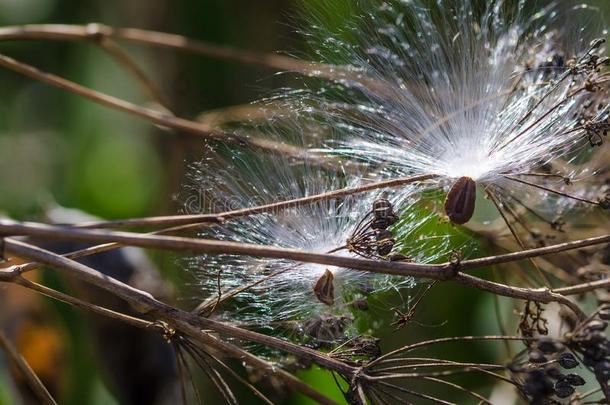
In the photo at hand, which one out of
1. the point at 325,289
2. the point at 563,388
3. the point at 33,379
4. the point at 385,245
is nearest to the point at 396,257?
the point at 385,245

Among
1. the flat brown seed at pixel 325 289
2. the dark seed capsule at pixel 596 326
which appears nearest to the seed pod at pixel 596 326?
the dark seed capsule at pixel 596 326

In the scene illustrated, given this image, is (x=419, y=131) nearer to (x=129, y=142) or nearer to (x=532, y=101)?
(x=532, y=101)

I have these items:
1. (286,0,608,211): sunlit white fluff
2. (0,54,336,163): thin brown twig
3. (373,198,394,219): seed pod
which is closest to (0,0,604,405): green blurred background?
(0,54,336,163): thin brown twig

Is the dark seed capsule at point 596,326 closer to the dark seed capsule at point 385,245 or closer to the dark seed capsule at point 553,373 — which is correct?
the dark seed capsule at point 553,373

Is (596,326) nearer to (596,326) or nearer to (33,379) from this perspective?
(596,326)

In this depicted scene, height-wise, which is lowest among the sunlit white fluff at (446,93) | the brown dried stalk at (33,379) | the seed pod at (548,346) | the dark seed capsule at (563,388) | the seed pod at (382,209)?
the brown dried stalk at (33,379)

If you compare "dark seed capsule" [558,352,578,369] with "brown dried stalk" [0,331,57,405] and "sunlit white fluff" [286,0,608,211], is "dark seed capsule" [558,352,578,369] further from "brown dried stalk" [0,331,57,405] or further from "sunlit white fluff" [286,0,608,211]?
"brown dried stalk" [0,331,57,405]

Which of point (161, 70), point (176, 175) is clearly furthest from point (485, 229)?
point (161, 70)
